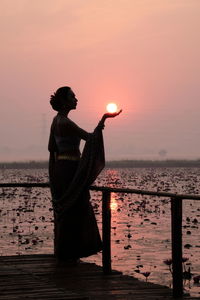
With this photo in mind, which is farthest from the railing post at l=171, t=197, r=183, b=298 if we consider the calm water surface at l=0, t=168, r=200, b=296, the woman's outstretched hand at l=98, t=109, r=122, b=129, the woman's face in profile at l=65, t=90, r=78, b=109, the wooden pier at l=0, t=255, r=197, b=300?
the calm water surface at l=0, t=168, r=200, b=296

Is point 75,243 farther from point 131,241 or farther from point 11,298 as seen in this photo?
point 131,241

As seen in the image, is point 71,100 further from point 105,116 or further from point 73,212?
point 73,212

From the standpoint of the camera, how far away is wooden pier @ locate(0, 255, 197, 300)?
745 centimetres

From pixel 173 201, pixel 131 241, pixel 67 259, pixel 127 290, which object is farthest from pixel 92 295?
pixel 131 241

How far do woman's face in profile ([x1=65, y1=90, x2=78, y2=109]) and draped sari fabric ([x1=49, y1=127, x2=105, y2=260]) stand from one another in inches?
30.2

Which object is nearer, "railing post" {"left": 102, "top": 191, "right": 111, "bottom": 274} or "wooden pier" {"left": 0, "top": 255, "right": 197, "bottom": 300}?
"wooden pier" {"left": 0, "top": 255, "right": 197, "bottom": 300}

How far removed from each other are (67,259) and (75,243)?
0.44 meters

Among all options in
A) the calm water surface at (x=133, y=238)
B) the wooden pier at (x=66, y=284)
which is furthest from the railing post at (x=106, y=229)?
the calm water surface at (x=133, y=238)

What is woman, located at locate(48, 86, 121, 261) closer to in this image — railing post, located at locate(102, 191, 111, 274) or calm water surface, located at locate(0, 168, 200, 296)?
railing post, located at locate(102, 191, 111, 274)

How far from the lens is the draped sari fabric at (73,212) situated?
9.07m

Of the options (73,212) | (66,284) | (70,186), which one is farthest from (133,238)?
(66,284)

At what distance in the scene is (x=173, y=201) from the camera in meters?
7.32

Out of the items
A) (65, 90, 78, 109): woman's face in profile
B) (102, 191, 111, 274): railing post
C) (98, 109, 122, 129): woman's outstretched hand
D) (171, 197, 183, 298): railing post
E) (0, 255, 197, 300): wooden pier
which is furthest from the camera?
(65, 90, 78, 109): woman's face in profile

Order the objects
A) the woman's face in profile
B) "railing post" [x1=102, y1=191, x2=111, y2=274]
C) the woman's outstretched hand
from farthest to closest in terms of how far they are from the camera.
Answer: the woman's face in profile < "railing post" [x1=102, y1=191, x2=111, y2=274] < the woman's outstretched hand
